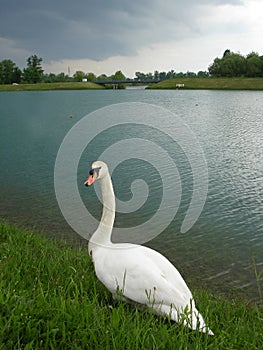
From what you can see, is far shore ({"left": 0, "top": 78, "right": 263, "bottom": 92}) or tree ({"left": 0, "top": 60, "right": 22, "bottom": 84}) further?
tree ({"left": 0, "top": 60, "right": 22, "bottom": 84})

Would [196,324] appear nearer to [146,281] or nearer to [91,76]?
[146,281]

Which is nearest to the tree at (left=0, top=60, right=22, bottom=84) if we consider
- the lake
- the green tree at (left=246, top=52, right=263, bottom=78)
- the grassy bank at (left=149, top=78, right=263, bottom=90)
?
the grassy bank at (left=149, top=78, right=263, bottom=90)

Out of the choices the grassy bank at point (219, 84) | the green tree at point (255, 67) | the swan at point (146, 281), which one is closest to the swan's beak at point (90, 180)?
the swan at point (146, 281)

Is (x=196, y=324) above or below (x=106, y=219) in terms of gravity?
below

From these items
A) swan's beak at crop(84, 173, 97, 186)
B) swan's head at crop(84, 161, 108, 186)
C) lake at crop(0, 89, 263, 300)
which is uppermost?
swan's head at crop(84, 161, 108, 186)

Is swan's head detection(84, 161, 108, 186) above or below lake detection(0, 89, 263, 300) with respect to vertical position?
above

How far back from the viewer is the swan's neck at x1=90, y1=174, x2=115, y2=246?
484 cm

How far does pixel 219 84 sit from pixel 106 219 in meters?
114

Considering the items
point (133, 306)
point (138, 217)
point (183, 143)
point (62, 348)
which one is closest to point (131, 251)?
point (133, 306)

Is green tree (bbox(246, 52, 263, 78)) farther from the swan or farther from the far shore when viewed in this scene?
the swan

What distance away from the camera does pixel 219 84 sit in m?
112

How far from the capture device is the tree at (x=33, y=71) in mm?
161375

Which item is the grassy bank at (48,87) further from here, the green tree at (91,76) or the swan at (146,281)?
the swan at (146,281)

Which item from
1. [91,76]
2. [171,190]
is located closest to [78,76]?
[91,76]
